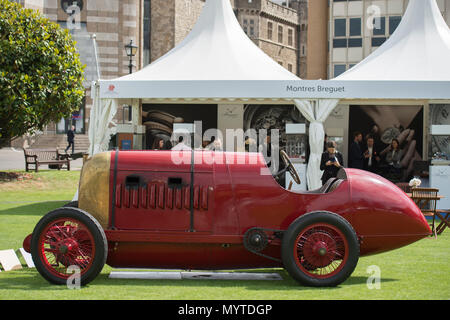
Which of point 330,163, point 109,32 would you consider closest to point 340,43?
point 109,32

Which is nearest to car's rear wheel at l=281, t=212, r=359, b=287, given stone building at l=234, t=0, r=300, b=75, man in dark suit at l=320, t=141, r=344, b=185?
man in dark suit at l=320, t=141, r=344, b=185

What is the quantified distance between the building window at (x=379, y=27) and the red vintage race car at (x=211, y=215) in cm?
4193

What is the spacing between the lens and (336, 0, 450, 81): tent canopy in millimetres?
15211

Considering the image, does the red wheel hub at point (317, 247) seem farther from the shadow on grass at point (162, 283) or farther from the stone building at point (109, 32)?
the stone building at point (109, 32)

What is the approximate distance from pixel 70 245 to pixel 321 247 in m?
2.44

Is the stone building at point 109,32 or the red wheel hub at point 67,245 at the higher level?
the stone building at point 109,32

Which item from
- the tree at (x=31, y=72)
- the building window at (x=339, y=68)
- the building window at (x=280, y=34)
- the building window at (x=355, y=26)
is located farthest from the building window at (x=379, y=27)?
the building window at (x=280, y=34)

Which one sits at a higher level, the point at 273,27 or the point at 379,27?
the point at 273,27

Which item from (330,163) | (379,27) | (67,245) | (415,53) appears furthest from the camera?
(379,27)

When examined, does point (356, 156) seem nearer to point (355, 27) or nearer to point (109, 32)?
point (355, 27)

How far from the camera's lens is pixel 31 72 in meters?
21.7

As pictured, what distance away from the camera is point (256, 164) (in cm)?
681

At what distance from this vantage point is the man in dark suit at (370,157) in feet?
58.7
